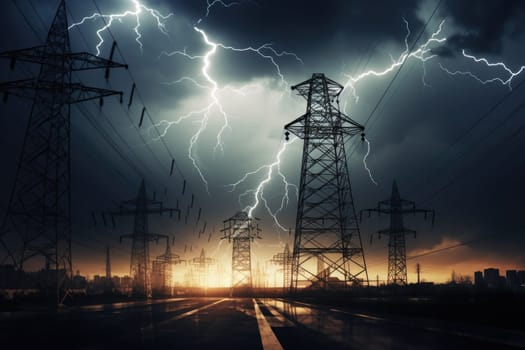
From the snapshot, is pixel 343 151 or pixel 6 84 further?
pixel 343 151

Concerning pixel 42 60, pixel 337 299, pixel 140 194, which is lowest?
pixel 337 299

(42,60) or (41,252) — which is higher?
(42,60)

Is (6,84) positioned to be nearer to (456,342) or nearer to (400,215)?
(456,342)

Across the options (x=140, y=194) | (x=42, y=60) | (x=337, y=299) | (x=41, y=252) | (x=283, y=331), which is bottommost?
(x=337, y=299)

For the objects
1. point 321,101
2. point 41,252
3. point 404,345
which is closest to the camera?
point 404,345

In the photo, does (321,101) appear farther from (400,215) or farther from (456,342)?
(456,342)

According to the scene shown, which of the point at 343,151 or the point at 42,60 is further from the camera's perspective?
the point at 343,151

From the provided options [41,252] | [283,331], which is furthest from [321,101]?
[283,331]

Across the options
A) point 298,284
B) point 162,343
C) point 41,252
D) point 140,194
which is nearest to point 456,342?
point 162,343

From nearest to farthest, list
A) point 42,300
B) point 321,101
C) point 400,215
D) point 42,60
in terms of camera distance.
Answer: point 42,60
point 42,300
point 321,101
point 400,215
